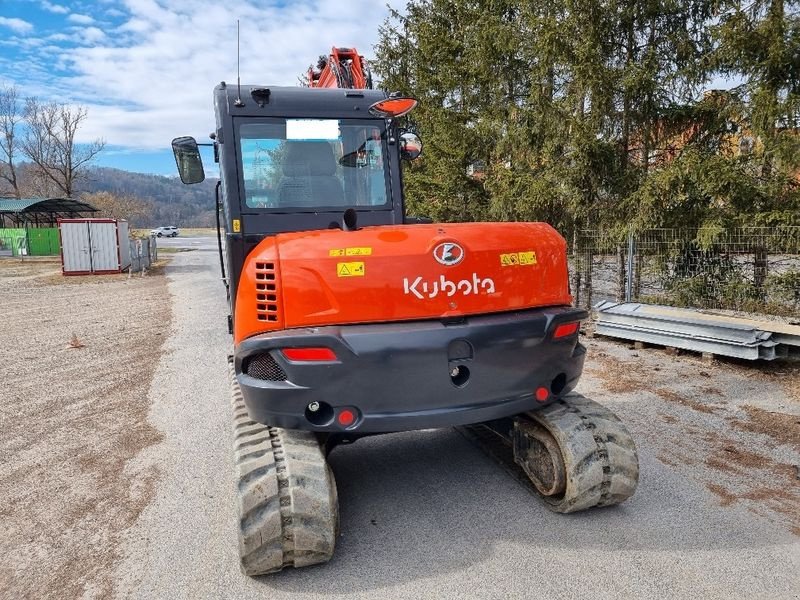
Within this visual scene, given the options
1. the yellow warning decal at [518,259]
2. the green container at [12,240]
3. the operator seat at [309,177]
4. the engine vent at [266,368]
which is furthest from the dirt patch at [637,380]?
the green container at [12,240]

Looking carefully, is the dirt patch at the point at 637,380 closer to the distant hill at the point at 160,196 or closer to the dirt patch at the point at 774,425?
the dirt patch at the point at 774,425

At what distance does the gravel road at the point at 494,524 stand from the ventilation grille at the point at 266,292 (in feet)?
4.71

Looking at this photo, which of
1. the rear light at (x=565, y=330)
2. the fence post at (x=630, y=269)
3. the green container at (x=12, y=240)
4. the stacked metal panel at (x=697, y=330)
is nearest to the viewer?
the rear light at (x=565, y=330)

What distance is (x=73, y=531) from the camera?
379 centimetres

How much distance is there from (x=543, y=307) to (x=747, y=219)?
252 inches

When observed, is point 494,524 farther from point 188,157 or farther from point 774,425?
point 188,157

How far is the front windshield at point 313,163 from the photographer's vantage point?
167 inches

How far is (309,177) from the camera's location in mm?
4402

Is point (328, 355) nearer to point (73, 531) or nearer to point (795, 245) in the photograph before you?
point (73, 531)

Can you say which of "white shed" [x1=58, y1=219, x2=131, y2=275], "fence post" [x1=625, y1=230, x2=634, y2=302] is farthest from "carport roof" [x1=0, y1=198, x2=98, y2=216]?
"fence post" [x1=625, y1=230, x2=634, y2=302]

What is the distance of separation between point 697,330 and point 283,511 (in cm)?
643

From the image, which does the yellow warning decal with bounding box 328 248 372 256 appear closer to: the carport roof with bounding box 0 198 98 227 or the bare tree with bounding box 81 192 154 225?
the carport roof with bounding box 0 198 98 227

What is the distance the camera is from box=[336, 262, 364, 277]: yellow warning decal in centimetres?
321

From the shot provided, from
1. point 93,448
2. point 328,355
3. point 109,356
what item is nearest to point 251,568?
point 328,355
